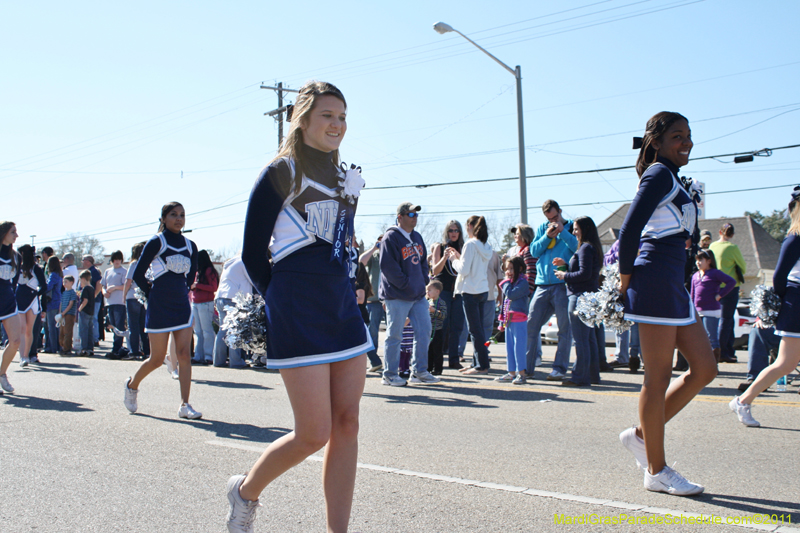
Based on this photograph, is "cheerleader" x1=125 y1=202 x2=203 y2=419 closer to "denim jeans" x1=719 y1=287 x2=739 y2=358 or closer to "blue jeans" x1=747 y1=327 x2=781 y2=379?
"blue jeans" x1=747 y1=327 x2=781 y2=379

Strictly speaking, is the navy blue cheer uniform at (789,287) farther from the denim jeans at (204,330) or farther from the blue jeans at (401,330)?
the denim jeans at (204,330)

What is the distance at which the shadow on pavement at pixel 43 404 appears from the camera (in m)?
7.05

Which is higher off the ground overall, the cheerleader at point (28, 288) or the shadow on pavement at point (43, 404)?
the cheerleader at point (28, 288)

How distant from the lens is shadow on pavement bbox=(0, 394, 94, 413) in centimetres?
705

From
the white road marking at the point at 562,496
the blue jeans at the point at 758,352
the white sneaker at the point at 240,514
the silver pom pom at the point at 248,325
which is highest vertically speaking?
the silver pom pom at the point at 248,325

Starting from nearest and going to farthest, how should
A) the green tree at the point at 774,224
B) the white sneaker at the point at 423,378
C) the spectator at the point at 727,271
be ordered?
1. the white sneaker at the point at 423,378
2. the spectator at the point at 727,271
3. the green tree at the point at 774,224

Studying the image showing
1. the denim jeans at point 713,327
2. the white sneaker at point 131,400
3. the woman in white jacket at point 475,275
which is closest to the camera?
the white sneaker at point 131,400

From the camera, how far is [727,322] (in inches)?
429

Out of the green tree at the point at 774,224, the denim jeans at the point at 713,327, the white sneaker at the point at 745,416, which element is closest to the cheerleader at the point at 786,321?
the white sneaker at the point at 745,416

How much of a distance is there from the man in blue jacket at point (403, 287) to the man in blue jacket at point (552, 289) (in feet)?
4.71

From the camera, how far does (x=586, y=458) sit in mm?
4680

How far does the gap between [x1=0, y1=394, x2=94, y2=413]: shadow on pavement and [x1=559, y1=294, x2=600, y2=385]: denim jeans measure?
18.1 ft

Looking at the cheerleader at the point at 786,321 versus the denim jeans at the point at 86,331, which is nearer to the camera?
the cheerleader at the point at 786,321

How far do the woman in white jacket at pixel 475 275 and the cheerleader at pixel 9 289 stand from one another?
5783 millimetres
